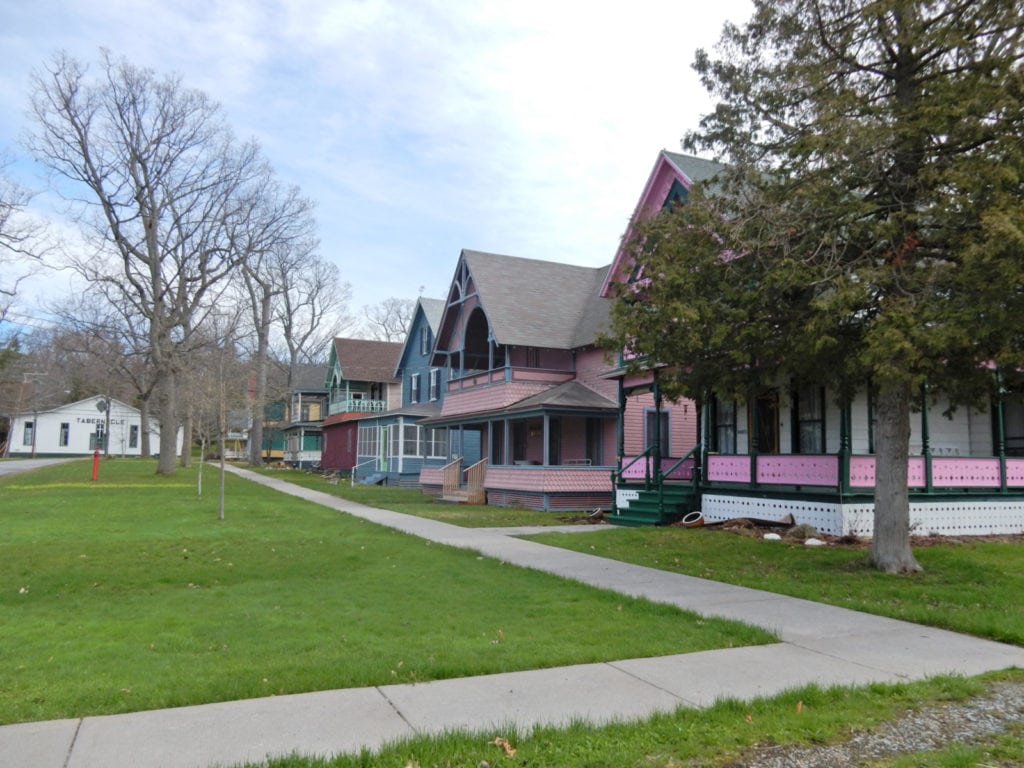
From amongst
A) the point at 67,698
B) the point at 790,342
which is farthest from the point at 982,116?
the point at 67,698

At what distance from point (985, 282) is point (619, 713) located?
20.2 feet

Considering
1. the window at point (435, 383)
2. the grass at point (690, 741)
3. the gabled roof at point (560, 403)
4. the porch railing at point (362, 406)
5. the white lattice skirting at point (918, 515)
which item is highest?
the window at point (435, 383)

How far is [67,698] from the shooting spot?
5145mm

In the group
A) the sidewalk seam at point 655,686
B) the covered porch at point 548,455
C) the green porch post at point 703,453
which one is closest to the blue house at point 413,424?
the covered porch at point 548,455

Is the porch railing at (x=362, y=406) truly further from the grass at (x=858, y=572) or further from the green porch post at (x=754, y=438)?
the grass at (x=858, y=572)

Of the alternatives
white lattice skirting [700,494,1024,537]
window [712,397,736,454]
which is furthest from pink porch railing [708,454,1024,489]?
window [712,397,736,454]

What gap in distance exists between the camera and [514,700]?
525 centimetres

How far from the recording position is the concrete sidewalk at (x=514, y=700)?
14.4 ft

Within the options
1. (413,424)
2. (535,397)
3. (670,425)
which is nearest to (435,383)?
(413,424)

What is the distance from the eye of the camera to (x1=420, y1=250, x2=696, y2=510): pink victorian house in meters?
23.2

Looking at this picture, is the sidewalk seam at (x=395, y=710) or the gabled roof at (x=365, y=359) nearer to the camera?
the sidewalk seam at (x=395, y=710)

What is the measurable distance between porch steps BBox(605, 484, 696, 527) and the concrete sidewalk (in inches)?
386

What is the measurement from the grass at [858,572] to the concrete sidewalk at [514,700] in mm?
535

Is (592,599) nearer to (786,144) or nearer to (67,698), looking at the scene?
(67,698)
